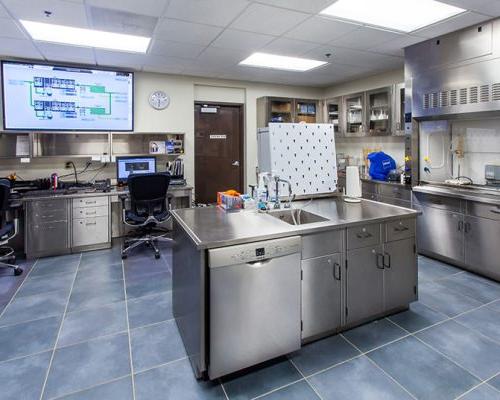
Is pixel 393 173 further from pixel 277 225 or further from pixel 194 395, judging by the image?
pixel 194 395

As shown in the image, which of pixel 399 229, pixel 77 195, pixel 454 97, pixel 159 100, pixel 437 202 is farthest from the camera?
pixel 159 100

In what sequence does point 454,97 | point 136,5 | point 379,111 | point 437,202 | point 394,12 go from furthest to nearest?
point 379,111 < point 437,202 < point 454,97 < point 394,12 < point 136,5

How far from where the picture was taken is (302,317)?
2.12m

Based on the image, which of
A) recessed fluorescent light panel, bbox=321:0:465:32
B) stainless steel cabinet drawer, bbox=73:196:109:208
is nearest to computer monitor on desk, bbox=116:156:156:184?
stainless steel cabinet drawer, bbox=73:196:109:208

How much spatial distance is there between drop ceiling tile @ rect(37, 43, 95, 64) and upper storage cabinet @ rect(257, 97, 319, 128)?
2727 millimetres

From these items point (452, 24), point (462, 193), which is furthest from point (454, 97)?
point (462, 193)

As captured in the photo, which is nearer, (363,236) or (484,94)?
(363,236)

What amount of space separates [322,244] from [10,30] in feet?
12.1

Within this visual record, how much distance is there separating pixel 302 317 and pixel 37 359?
1739mm

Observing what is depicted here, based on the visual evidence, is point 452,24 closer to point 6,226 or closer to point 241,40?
point 241,40

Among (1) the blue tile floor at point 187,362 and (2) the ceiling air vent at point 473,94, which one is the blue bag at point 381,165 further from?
(1) the blue tile floor at point 187,362

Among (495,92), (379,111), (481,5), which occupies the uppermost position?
(481,5)

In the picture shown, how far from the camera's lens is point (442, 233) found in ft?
12.3

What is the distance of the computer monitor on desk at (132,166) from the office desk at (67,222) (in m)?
0.29
